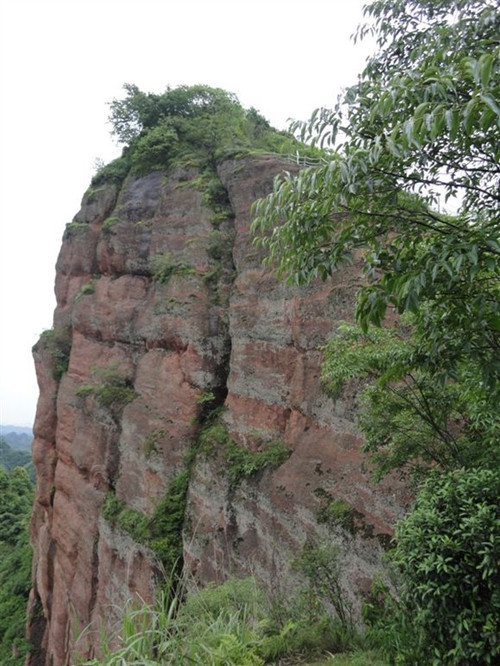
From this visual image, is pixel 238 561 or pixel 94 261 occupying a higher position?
pixel 94 261

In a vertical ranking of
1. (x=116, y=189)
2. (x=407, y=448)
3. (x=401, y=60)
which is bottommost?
(x=407, y=448)

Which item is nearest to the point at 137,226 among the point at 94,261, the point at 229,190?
the point at 94,261

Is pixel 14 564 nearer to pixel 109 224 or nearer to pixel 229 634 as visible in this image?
pixel 109 224

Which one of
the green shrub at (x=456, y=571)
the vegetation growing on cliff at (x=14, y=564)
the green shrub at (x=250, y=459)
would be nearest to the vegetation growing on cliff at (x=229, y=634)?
the green shrub at (x=456, y=571)

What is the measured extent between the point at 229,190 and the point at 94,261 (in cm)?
784

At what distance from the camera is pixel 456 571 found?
3674 millimetres

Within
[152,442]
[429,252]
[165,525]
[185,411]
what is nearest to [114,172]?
[185,411]

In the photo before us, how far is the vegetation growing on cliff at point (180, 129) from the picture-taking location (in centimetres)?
1897

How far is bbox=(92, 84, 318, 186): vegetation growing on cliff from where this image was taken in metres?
19.0

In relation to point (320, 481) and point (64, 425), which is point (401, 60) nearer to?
point (320, 481)

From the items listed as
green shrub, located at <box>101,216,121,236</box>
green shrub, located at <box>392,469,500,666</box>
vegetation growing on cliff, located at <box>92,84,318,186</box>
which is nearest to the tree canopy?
green shrub, located at <box>392,469,500,666</box>

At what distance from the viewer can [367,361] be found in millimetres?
6027

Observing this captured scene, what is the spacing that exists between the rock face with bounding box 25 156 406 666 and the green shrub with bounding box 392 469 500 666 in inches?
192

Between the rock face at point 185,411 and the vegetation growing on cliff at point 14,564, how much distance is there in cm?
164
